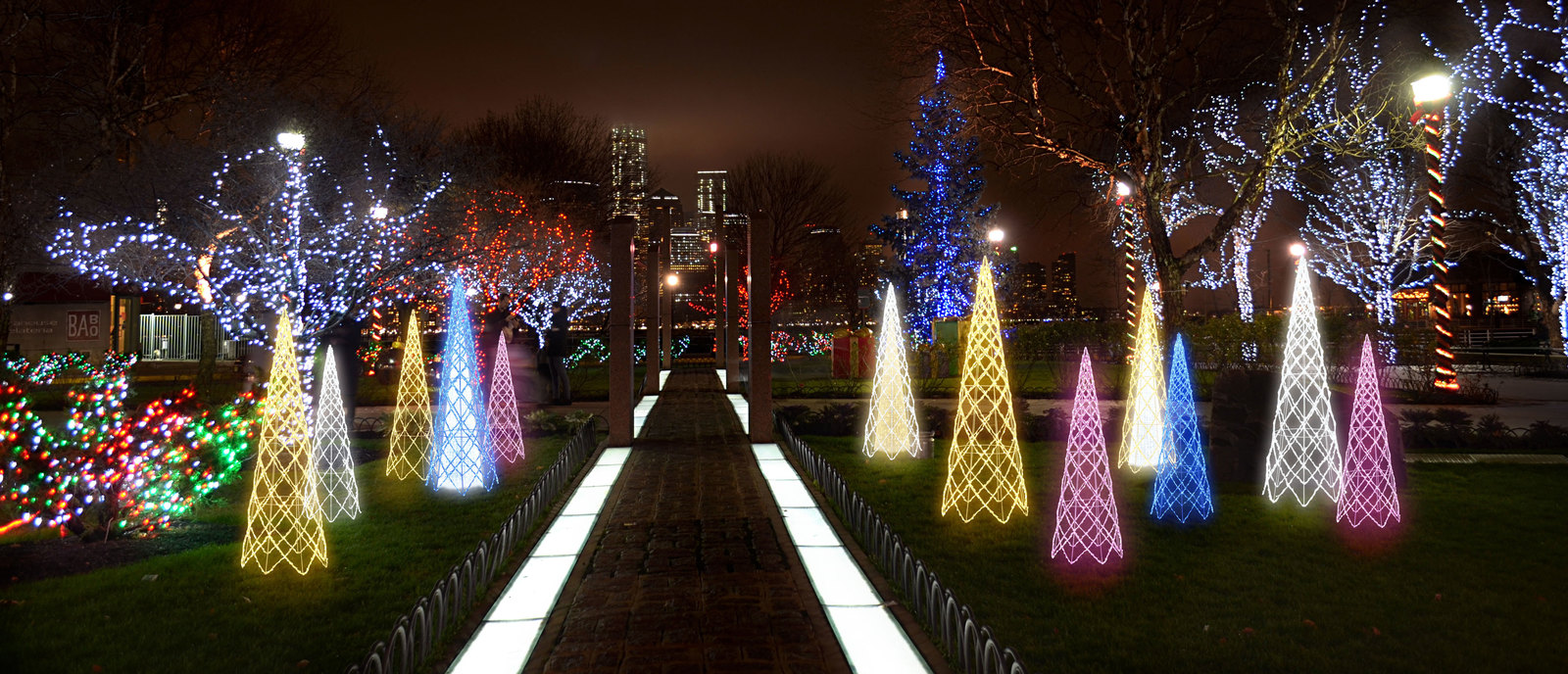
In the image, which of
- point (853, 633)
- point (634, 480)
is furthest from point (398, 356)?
point (853, 633)

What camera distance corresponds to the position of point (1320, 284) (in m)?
41.7

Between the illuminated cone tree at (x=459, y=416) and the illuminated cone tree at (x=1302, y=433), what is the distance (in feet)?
23.1

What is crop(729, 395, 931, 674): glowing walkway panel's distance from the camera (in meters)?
3.88

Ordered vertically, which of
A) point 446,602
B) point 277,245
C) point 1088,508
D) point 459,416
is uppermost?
point 277,245

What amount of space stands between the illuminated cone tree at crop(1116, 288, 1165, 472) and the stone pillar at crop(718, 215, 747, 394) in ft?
39.1

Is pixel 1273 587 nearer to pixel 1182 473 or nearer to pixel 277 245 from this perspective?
pixel 1182 473

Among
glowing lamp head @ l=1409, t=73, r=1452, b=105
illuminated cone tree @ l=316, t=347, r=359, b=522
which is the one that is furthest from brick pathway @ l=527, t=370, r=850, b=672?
glowing lamp head @ l=1409, t=73, r=1452, b=105

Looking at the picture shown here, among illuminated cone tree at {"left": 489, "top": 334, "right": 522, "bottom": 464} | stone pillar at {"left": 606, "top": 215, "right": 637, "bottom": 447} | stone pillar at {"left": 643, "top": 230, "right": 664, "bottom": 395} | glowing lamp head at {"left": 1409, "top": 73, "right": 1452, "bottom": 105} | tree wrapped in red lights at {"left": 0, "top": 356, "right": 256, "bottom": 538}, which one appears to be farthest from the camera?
stone pillar at {"left": 643, "top": 230, "right": 664, "bottom": 395}

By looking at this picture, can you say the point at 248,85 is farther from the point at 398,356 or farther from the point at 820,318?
the point at 820,318

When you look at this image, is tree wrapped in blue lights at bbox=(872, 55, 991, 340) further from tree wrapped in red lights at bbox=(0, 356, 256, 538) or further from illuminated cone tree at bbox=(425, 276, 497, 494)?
tree wrapped in red lights at bbox=(0, 356, 256, 538)

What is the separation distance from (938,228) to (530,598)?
3107 cm

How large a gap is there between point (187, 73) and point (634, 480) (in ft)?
55.2

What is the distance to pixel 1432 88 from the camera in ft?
46.1

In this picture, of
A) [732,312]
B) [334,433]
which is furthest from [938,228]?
[334,433]
